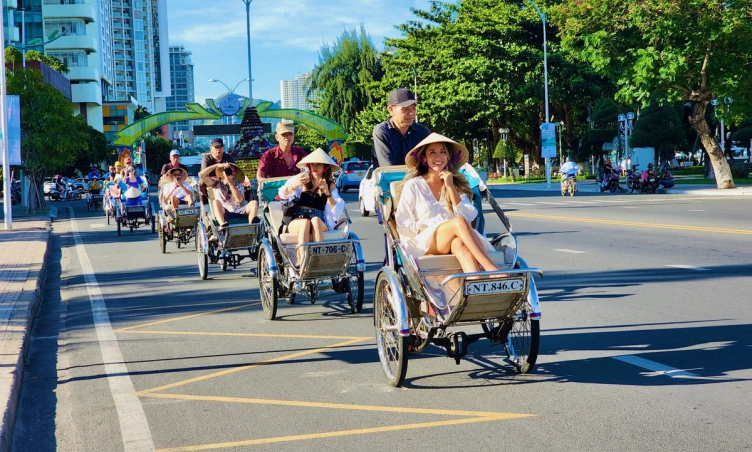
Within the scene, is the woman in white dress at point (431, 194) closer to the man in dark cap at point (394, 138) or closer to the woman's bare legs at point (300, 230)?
the man in dark cap at point (394, 138)

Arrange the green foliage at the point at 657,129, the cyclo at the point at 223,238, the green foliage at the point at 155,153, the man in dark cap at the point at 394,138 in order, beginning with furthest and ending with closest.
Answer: the green foliage at the point at 155,153 → the green foliage at the point at 657,129 → the cyclo at the point at 223,238 → the man in dark cap at the point at 394,138

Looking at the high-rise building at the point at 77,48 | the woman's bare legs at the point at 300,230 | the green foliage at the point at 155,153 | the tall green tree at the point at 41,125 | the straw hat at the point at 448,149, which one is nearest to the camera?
the straw hat at the point at 448,149

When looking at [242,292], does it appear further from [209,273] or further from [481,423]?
[481,423]

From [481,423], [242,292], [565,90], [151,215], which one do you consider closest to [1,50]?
[151,215]

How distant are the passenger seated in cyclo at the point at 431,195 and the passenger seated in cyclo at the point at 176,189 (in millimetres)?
11207

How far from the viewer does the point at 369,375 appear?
6738mm

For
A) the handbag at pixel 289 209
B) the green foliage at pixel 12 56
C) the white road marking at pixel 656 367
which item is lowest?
the white road marking at pixel 656 367

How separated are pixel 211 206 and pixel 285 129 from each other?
2522 mm

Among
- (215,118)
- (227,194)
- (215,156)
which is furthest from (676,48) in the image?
(215,118)

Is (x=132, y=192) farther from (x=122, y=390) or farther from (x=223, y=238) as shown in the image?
(x=122, y=390)

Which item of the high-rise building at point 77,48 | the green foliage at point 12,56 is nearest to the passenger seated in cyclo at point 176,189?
the green foliage at point 12,56

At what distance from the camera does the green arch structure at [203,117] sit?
70.6m

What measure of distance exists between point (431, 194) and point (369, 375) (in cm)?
142

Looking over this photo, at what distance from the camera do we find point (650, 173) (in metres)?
37.8
